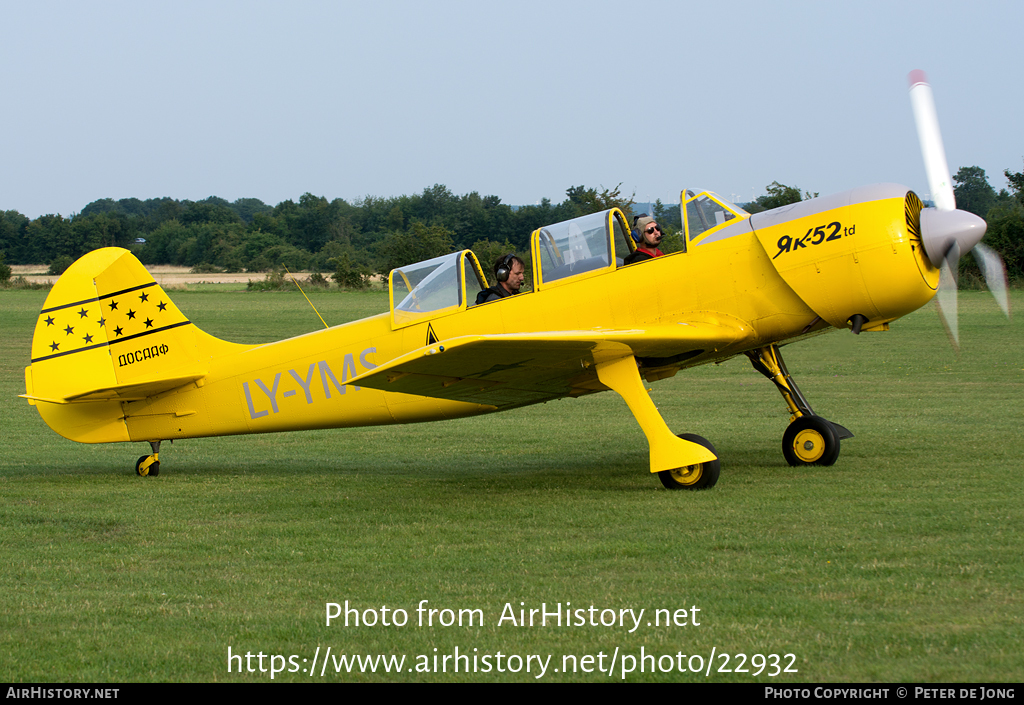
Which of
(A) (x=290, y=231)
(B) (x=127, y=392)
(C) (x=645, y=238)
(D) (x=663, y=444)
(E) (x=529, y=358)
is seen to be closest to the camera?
(E) (x=529, y=358)

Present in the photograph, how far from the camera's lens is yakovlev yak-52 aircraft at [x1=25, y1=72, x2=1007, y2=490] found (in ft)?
26.2

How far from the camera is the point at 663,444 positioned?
8039 mm

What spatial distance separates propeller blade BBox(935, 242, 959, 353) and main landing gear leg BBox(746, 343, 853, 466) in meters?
1.41

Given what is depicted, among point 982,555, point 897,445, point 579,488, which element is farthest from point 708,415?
point 982,555

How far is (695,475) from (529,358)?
174 centimetres

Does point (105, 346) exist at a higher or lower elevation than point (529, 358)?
higher

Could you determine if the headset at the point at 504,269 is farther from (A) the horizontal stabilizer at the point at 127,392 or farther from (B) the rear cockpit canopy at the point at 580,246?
(A) the horizontal stabilizer at the point at 127,392

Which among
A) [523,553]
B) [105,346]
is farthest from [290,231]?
[523,553]

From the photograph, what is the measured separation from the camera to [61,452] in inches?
486

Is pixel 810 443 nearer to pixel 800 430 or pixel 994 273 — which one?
pixel 800 430

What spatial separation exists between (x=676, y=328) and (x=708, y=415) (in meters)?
6.49

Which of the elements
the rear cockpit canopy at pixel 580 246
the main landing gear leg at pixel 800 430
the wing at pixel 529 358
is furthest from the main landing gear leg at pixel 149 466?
the main landing gear leg at pixel 800 430

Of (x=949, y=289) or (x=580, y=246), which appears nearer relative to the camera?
(x=949, y=289)
